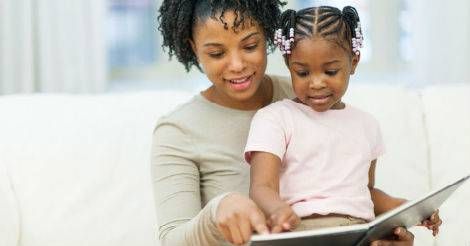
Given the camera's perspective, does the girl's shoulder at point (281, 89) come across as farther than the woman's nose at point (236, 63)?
A: Yes

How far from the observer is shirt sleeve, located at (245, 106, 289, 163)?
1451mm

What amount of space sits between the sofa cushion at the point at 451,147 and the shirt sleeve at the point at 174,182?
2.84 feet

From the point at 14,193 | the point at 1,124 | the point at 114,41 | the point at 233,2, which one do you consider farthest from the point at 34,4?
the point at 233,2

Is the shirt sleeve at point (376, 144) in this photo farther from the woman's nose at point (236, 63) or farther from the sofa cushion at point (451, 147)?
the sofa cushion at point (451, 147)

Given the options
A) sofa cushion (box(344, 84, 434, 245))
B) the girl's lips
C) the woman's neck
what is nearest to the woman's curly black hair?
the woman's neck

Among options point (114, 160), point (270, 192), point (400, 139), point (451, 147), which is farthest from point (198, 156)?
point (451, 147)

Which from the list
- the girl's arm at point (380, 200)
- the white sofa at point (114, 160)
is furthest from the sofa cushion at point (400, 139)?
the girl's arm at point (380, 200)

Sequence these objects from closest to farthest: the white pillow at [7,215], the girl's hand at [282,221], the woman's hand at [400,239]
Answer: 1. the girl's hand at [282,221]
2. the woman's hand at [400,239]
3. the white pillow at [7,215]

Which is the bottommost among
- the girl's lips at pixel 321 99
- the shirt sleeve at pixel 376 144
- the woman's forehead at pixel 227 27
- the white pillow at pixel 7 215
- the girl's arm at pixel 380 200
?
the white pillow at pixel 7 215

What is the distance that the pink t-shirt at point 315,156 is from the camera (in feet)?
4.80

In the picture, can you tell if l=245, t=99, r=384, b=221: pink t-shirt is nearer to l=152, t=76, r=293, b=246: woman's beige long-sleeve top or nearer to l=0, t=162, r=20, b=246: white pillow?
l=152, t=76, r=293, b=246: woman's beige long-sleeve top

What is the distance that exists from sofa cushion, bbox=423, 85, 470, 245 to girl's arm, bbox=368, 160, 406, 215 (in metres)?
0.55

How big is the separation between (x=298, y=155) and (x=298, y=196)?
81mm

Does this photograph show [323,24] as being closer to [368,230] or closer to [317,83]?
[317,83]
